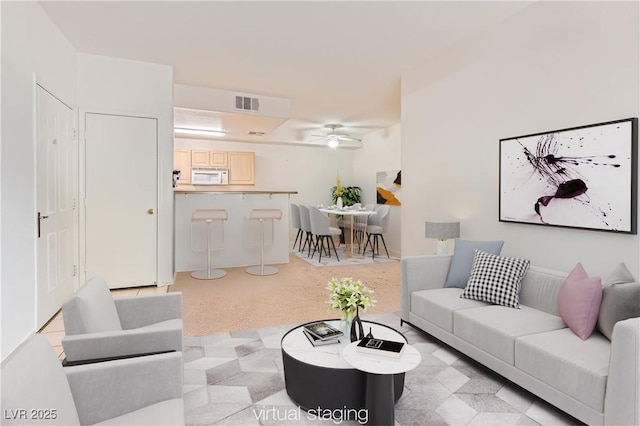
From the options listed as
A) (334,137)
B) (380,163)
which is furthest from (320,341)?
(380,163)

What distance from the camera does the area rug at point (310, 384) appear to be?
1990 mm

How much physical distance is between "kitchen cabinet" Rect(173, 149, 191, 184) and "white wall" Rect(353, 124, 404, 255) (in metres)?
4.09

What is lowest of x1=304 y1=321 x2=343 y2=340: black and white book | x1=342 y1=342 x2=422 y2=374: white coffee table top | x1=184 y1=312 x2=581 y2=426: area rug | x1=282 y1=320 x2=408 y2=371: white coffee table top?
x1=184 y1=312 x2=581 y2=426: area rug

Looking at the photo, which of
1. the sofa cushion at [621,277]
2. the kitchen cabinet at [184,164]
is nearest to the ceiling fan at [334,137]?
the kitchen cabinet at [184,164]

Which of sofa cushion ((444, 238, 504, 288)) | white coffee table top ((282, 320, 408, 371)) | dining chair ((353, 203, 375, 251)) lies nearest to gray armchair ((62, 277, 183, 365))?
white coffee table top ((282, 320, 408, 371))

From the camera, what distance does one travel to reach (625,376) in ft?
5.30

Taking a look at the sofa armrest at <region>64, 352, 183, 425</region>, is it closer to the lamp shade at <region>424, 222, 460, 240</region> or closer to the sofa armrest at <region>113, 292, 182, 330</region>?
the sofa armrest at <region>113, 292, 182, 330</region>

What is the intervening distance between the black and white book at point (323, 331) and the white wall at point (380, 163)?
5.16 m

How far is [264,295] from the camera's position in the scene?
4520 mm

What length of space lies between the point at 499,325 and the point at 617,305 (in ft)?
2.04

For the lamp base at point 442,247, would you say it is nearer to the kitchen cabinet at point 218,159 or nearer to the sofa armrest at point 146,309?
the sofa armrest at point 146,309

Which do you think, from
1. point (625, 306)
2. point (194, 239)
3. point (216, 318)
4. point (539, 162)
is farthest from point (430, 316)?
point (194, 239)

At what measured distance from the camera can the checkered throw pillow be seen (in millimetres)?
2770

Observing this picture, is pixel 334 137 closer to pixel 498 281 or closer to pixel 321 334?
pixel 498 281
